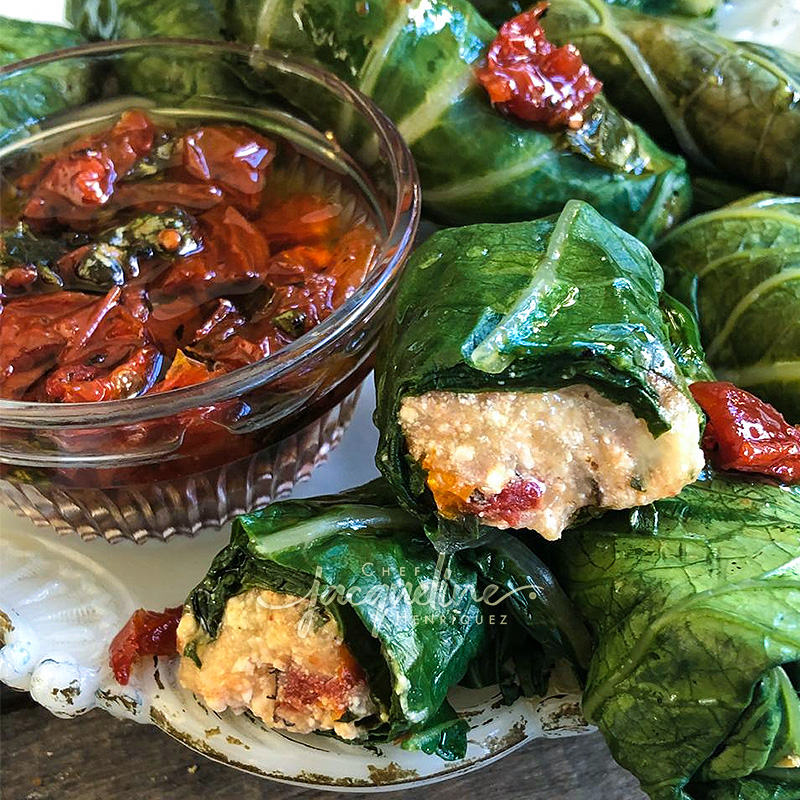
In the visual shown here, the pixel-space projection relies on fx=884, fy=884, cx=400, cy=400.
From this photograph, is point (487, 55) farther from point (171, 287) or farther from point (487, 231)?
point (171, 287)

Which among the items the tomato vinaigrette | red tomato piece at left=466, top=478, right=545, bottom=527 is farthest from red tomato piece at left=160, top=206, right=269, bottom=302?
red tomato piece at left=466, top=478, right=545, bottom=527

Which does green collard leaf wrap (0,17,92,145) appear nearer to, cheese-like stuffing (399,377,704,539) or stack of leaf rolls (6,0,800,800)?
stack of leaf rolls (6,0,800,800)

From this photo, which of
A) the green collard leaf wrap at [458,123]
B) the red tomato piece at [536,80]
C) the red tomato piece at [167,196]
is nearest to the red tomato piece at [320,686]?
the red tomato piece at [167,196]

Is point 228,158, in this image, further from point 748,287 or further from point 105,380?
point 748,287

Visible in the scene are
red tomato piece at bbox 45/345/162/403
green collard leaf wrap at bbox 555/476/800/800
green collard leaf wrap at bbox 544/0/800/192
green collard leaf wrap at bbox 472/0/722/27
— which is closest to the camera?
green collard leaf wrap at bbox 555/476/800/800

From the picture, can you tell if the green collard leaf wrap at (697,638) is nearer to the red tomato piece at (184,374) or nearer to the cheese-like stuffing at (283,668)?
the cheese-like stuffing at (283,668)

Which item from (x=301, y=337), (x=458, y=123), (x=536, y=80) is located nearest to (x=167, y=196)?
(x=301, y=337)

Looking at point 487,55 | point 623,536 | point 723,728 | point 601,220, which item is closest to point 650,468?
point 623,536
